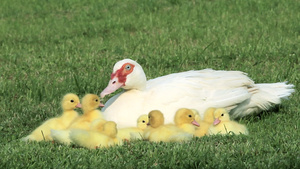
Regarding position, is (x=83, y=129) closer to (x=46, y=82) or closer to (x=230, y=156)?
(x=230, y=156)

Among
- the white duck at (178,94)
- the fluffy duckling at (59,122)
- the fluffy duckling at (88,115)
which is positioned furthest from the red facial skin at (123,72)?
the fluffy duckling at (59,122)

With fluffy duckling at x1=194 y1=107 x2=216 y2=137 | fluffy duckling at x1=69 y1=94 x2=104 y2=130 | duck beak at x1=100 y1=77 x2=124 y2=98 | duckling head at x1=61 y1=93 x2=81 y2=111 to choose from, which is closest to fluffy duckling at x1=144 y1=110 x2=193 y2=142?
fluffy duckling at x1=194 y1=107 x2=216 y2=137

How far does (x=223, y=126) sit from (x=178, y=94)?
0.74m

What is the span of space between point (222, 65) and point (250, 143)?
425 cm

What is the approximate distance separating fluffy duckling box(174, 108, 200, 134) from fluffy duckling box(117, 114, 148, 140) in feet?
1.20

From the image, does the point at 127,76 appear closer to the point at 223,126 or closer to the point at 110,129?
the point at 110,129

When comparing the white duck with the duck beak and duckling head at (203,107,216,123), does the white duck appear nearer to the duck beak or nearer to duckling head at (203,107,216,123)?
the duck beak

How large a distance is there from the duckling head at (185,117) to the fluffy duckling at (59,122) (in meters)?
1.19

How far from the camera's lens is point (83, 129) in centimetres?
637

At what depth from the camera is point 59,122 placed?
680 cm

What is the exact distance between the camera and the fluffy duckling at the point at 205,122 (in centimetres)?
665

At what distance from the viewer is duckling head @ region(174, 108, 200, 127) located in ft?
21.4

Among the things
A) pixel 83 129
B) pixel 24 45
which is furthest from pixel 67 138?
pixel 24 45

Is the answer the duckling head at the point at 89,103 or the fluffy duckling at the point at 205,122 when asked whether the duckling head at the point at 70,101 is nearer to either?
the duckling head at the point at 89,103
